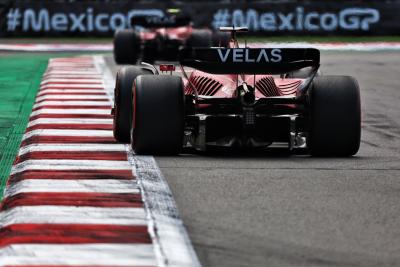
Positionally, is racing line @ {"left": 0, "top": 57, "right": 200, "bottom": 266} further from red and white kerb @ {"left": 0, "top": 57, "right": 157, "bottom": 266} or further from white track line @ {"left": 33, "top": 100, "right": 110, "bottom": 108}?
white track line @ {"left": 33, "top": 100, "right": 110, "bottom": 108}

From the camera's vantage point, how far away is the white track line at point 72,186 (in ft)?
26.1

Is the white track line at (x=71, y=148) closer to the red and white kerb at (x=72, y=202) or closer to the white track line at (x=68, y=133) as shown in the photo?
the red and white kerb at (x=72, y=202)

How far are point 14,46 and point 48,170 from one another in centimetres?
2156

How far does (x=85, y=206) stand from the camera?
7348 millimetres

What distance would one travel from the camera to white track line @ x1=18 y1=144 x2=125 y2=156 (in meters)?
10.2

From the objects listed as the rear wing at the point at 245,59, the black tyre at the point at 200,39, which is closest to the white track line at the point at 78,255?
the rear wing at the point at 245,59

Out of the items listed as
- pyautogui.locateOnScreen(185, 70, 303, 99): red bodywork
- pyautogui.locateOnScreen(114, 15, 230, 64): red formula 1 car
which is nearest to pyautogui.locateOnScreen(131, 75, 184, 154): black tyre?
pyautogui.locateOnScreen(185, 70, 303, 99): red bodywork

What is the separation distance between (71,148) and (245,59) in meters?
1.71

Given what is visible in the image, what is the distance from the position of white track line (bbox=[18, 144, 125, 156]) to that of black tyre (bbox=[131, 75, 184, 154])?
0.51m

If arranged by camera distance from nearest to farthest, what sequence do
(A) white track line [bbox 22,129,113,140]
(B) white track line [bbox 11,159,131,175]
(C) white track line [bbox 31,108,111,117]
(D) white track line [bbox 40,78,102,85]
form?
(B) white track line [bbox 11,159,131,175]
(A) white track line [bbox 22,129,113,140]
(C) white track line [bbox 31,108,111,117]
(D) white track line [bbox 40,78,102,85]

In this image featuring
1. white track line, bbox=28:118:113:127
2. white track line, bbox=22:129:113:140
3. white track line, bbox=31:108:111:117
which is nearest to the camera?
white track line, bbox=22:129:113:140

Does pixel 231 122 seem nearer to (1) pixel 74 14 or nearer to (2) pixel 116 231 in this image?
(2) pixel 116 231

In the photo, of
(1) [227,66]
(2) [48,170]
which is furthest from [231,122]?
(2) [48,170]

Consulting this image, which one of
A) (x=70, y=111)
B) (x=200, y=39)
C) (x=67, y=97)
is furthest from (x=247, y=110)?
(x=200, y=39)
